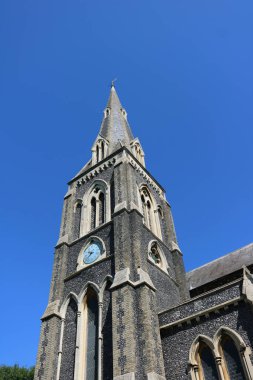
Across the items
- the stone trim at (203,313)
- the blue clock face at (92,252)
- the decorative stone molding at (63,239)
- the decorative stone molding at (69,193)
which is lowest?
the stone trim at (203,313)

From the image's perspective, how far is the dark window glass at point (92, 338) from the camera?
43.7 feet

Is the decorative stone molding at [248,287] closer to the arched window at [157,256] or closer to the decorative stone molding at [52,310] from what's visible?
the arched window at [157,256]

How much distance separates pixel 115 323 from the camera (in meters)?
12.8

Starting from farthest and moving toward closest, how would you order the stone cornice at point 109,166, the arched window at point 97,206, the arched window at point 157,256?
1. the stone cornice at point 109,166
2. the arched window at point 97,206
3. the arched window at point 157,256

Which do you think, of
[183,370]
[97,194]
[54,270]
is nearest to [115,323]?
[183,370]

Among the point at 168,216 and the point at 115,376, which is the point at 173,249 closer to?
the point at 168,216

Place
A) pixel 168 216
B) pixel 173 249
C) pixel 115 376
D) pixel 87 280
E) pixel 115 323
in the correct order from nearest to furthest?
pixel 115 376, pixel 115 323, pixel 87 280, pixel 173 249, pixel 168 216

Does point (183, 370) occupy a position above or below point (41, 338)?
below

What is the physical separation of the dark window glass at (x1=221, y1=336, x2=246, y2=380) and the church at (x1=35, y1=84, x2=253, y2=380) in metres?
0.03

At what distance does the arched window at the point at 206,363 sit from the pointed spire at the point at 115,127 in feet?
48.1

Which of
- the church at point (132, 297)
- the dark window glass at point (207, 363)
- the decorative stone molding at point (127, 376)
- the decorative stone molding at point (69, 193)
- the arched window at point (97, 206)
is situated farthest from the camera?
the decorative stone molding at point (69, 193)

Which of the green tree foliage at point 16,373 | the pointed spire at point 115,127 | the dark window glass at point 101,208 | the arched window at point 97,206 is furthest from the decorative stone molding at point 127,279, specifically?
the green tree foliage at point 16,373

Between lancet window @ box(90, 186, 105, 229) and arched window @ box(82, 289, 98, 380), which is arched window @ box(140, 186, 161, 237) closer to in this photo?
lancet window @ box(90, 186, 105, 229)

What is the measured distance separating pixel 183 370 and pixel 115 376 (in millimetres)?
2383
